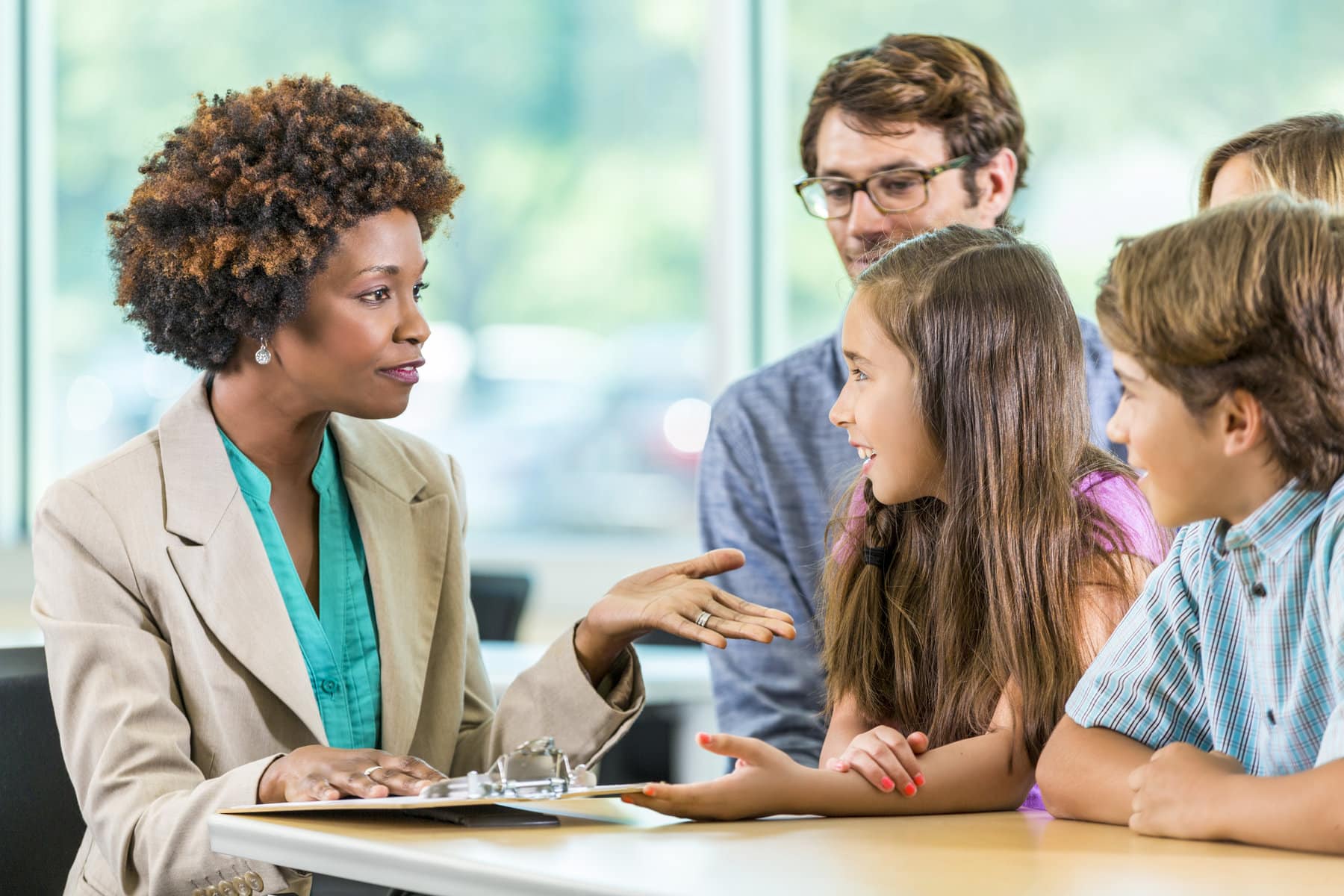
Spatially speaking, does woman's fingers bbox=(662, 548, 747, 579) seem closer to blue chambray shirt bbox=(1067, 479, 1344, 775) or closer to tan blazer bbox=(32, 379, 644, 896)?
tan blazer bbox=(32, 379, 644, 896)

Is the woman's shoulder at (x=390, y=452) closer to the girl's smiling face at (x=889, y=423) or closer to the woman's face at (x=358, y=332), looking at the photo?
the woman's face at (x=358, y=332)

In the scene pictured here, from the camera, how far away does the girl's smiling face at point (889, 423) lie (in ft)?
5.61

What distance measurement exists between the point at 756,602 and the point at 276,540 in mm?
828

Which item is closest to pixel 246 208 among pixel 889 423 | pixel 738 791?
pixel 889 423

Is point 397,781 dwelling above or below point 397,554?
below

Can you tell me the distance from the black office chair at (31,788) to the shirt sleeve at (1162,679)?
1.16 m

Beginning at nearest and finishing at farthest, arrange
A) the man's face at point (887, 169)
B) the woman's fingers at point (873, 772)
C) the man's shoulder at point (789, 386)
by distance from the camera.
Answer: the woman's fingers at point (873, 772) < the man's face at point (887, 169) < the man's shoulder at point (789, 386)

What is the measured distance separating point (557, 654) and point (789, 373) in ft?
2.77

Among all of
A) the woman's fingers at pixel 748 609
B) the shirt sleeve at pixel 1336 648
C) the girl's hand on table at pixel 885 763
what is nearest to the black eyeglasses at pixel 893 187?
the woman's fingers at pixel 748 609

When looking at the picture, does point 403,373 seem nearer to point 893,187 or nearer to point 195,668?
point 195,668

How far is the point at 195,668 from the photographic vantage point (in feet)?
5.43

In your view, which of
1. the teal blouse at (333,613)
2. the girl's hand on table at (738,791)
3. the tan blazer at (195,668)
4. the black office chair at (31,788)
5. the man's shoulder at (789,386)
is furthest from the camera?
the man's shoulder at (789,386)

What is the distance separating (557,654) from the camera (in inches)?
68.4

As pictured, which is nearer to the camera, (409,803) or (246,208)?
(409,803)
